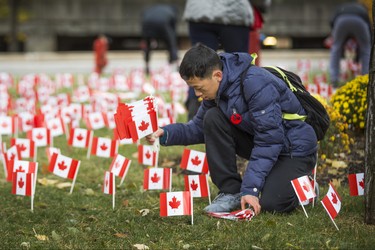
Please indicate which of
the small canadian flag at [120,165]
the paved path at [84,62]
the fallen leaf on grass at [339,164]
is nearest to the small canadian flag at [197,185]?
the small canadian flag at [120,165]

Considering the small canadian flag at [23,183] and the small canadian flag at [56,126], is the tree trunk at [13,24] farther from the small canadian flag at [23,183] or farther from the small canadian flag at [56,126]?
the small canadian flag at [23,183]

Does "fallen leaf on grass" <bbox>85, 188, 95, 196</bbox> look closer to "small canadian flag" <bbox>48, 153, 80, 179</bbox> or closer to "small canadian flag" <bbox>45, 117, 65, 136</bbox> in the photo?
"small canadian flag" <bbox>48, 153, 80, 179</bbox>

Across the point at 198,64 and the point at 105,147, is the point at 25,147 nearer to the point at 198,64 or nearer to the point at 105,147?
the point at 105,147

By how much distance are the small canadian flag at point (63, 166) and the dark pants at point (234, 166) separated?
112 centimetres

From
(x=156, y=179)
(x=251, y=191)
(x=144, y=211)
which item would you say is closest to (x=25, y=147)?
(x=156, y=179)

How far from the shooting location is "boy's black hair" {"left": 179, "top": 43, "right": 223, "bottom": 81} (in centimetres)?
435

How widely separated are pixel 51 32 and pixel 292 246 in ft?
90.4

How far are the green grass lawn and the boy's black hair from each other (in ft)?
2.87

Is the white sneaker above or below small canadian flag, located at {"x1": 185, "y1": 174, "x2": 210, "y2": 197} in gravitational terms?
below

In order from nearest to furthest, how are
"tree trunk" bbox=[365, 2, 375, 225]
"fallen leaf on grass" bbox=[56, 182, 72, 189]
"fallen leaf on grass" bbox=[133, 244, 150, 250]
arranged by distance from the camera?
"fallen leaf on grass" bbox=[133, 244, 150, 250] < "tree trunk" bbox=[365, 2, 375, 225] < "fallen leaf on grass" bbox=[56, 182, 72, 189]

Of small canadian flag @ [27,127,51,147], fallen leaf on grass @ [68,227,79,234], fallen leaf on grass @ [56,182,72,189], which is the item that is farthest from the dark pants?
small canadian flag @ [27,127,51,147]

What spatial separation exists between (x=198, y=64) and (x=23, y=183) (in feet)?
4.96

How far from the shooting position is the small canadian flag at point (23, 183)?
4.96 m

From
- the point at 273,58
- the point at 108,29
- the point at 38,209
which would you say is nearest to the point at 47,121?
the point at 38,209
